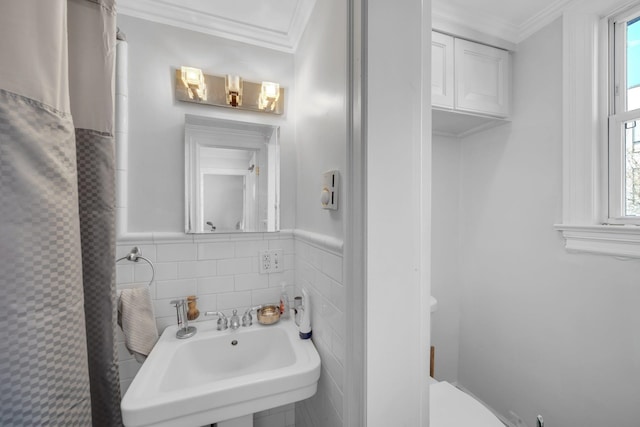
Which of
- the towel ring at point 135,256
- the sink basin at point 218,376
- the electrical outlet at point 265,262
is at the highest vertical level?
the towel ring at point 135,256

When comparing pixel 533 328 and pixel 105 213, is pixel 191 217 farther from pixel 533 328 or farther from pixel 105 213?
pixel 533 328

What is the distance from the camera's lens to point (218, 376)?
3.64 ft

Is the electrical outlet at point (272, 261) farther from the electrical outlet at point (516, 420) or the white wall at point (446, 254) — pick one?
the electrical outlet at point (516, 420)

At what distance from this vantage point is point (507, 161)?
63.3 inches

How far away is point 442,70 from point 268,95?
980mm

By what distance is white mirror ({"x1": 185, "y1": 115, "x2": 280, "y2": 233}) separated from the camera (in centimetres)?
127

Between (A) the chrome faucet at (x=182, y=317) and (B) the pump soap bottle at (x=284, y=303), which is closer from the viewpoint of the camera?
(A) the chrome faucet at (x=182, y=317)

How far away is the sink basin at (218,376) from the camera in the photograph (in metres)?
0.76

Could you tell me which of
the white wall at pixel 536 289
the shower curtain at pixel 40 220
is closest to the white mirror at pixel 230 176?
the shower curtain at pixel 40 220

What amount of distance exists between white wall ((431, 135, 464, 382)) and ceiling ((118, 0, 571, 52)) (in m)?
0.69

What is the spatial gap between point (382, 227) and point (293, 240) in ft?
2.80

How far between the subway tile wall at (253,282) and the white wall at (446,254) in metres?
1.12

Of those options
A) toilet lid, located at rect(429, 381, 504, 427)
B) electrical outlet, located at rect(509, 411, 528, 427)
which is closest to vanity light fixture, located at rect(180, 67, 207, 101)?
toilet lid, located at rect(429, 381, 504, 427)

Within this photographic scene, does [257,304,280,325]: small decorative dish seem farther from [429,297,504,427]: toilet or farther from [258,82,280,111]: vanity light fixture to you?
[258,82,280,111]: vanity light fixture
